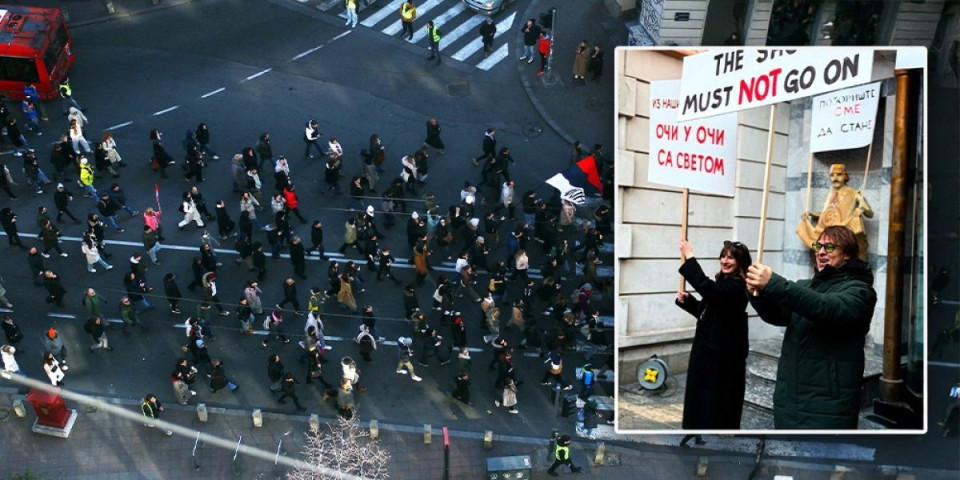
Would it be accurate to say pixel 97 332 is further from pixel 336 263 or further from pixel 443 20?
pixel 443 20

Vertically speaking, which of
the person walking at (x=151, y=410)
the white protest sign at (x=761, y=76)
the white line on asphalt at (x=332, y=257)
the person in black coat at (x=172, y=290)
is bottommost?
the person walking at (x=151, y=410)

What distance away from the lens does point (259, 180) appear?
1309 inches

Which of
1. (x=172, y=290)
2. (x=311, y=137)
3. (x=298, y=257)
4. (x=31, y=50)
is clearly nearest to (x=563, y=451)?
(x=298, y=257)

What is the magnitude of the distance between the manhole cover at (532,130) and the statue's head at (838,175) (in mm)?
23709

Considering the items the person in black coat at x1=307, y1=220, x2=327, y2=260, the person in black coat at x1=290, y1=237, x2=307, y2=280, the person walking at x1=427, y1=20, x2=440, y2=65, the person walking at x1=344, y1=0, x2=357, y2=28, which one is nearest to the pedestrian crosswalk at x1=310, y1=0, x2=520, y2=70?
the person walking at x1=344, y1=0, x2=357, y2=28

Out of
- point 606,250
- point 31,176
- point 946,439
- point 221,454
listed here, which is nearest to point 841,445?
point 946,439

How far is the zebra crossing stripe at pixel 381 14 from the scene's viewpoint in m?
40.0

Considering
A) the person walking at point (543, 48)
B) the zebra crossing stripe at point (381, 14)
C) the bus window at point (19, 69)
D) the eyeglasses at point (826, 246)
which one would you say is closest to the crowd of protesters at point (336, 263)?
the bus window at point (19, 69)

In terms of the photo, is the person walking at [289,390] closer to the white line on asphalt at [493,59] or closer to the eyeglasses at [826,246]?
the white line on asphalt at [493,59]

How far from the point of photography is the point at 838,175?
12.2 metres

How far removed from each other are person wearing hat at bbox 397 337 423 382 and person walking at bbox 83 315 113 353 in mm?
7044

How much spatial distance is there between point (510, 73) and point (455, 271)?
8.99 m

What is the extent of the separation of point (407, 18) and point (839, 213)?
28.0m

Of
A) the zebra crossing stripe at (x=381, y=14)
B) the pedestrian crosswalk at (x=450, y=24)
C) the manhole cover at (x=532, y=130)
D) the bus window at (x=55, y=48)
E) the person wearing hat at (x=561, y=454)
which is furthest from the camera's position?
the zebra crossing stripe at (x=381, y=14)
